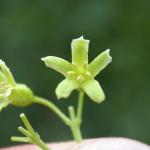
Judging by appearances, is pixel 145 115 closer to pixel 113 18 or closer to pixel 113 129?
pixel 113 129

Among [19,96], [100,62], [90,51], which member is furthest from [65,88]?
[90,51]

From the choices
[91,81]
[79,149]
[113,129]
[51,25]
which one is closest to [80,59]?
[91,81]

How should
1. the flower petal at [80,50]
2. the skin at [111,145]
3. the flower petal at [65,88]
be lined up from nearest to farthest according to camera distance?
the skin at [111,145] → the flower petal at [65,88] → the flower petal at [80,50]

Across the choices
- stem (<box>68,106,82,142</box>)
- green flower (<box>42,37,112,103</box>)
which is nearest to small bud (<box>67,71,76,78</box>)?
green flower (<box>42,37,112,103</box>)

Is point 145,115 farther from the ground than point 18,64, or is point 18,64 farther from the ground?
point 18,64

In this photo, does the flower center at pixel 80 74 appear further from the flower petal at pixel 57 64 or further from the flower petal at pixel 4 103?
the flower petal at pixel 4 103

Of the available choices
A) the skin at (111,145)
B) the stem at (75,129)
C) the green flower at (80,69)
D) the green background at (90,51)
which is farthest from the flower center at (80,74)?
the green background at (90,51)

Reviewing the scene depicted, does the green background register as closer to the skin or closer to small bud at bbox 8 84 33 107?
small bud at bbox 8 84 33 107

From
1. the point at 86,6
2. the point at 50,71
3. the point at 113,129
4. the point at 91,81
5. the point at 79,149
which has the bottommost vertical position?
the point at 79,149
